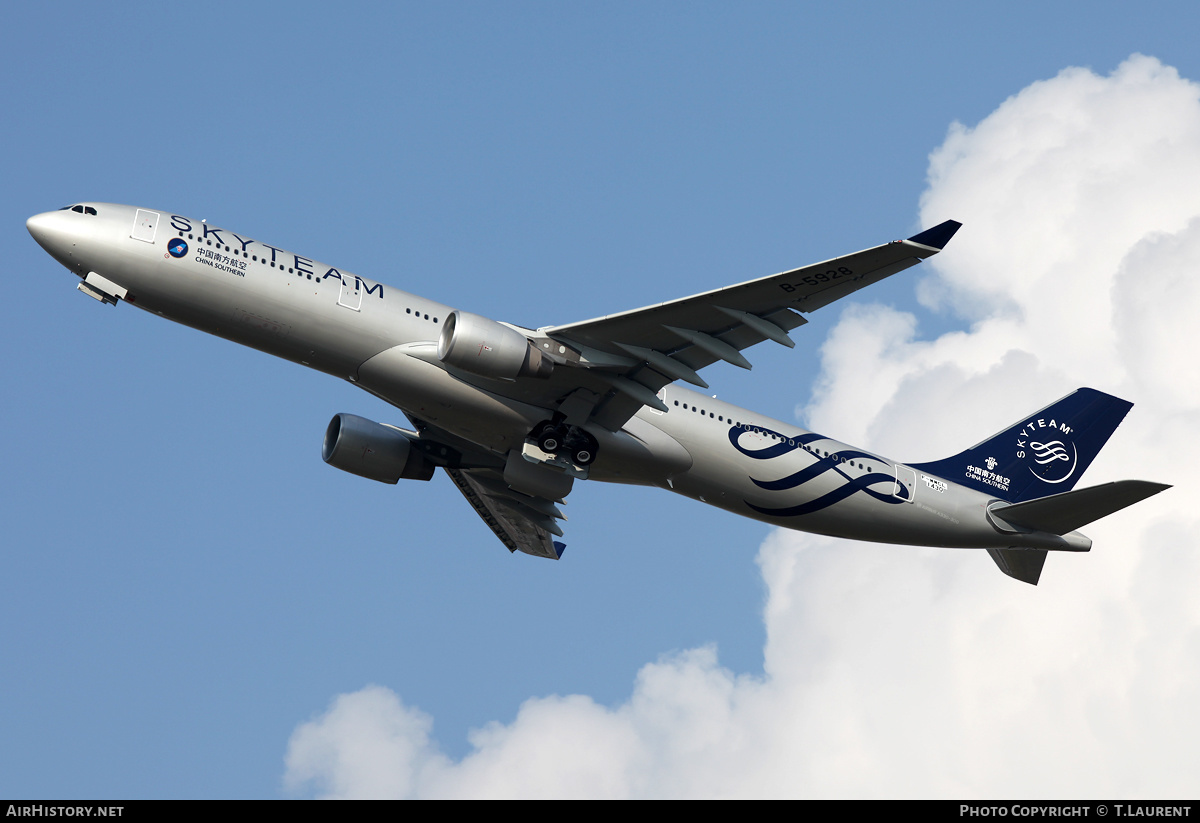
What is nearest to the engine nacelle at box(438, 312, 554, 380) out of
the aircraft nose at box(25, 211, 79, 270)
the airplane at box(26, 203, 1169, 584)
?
the airplane at box(26, 203, 1169, 584)

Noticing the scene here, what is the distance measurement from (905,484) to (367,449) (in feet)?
52.2

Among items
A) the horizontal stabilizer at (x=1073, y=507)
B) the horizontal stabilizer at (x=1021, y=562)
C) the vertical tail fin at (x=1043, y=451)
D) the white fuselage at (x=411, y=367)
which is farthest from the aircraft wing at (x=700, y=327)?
the horizontal stabilizer at (x=1021, y=562)

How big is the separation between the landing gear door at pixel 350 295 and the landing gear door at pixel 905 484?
16163 millimetres

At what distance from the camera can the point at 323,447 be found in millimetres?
34344

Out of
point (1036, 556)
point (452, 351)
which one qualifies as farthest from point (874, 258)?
point (1036, 556)

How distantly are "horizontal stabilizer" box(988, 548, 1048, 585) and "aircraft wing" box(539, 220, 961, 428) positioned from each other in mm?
12650

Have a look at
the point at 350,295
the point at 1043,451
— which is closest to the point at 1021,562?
the point at 1043,451

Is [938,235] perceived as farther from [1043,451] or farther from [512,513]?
[512,513]

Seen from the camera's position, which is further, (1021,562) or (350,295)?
(1021,562)

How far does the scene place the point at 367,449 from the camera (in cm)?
3394

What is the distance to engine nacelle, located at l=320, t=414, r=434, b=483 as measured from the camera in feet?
111

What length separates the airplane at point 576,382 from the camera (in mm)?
27469
